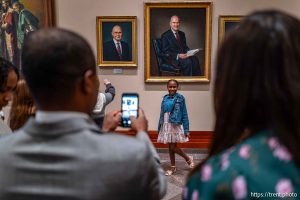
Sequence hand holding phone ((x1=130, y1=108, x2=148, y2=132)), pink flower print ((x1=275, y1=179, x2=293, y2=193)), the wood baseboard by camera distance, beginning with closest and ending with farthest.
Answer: pink flower print ((x1=275, y1=179, x2=293, y2=193)), hand holding phone ((x1=130, y1=108, x2=148, y2=132)), the wood baseboard

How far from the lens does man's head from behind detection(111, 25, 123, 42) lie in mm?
5688

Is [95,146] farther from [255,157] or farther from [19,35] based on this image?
[19,35]

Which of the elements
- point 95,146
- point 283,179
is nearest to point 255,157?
point 283,179

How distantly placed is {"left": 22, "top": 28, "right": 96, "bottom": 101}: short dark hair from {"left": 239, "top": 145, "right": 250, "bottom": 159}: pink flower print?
47cm

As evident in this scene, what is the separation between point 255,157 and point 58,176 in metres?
0.50

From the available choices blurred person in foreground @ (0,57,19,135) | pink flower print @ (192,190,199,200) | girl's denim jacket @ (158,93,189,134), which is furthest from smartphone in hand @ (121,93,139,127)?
girl's denim jacket @ (158,93,189,134)

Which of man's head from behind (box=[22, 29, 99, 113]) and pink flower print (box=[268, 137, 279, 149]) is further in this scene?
man's head from behind (box=[22, 29, 99, 113])

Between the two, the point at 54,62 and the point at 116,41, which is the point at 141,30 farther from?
the point at 54,62

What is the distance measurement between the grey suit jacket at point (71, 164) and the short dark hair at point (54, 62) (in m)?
0.09

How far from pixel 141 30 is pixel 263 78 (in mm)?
5097

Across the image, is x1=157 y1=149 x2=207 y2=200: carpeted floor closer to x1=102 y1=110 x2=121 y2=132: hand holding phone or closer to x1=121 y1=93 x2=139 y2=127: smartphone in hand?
x1=121 y1=93 x2=139 y2=127: smartphone in hand

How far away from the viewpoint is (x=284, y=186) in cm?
72

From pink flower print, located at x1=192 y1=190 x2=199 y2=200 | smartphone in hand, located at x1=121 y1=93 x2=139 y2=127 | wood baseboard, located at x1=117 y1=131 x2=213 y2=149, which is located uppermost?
smartphone in hand, located at x1=121 y1=93 x2=139 y2=127

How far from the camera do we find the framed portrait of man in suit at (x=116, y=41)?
18.6 feet
